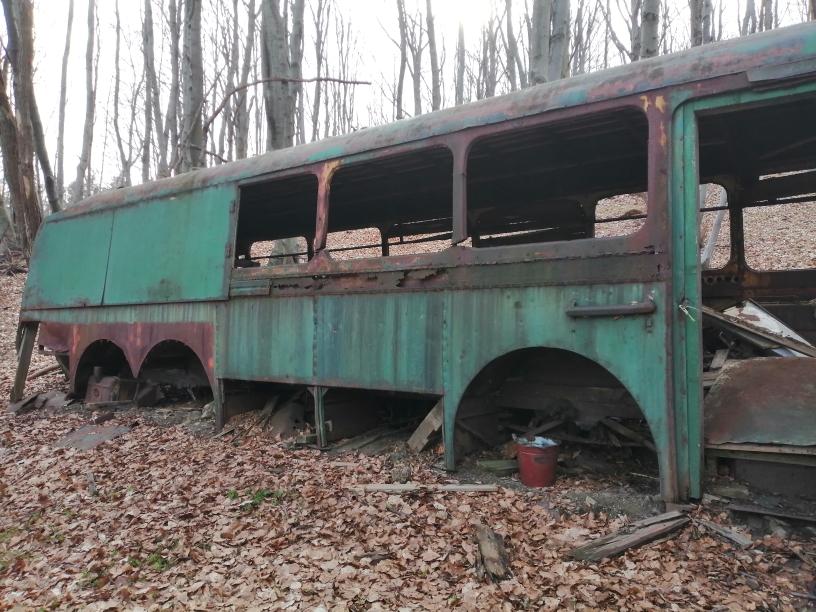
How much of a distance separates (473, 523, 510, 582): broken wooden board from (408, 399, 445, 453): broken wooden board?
1.47 m

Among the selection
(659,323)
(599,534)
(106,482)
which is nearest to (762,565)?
(599,534)

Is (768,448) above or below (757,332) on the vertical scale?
below

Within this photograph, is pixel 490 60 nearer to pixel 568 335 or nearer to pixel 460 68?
pixel 460 68

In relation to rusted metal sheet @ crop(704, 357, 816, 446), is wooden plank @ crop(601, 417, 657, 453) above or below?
below

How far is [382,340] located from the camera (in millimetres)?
5250

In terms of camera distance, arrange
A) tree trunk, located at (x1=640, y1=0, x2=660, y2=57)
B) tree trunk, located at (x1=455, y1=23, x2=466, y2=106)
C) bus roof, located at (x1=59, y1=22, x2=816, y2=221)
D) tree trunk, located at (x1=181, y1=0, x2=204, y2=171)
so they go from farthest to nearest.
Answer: tree trunk, located at (x1=455, y1=23, x2=466, y2=106) → tree trunk, located at (x1=181, y1=0, x2=204, y2=171) → tree trunk, located at (x1=640, y1=0, x2=660, y2=57) → bus roof, located at (x1=59, y1=22, x2=816, y2=221)

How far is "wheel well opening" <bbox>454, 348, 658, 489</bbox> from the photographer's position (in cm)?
484

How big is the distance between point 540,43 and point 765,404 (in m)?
9.39

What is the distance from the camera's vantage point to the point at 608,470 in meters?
4.79

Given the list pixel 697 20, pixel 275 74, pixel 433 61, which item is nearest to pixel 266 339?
pixel 275 74

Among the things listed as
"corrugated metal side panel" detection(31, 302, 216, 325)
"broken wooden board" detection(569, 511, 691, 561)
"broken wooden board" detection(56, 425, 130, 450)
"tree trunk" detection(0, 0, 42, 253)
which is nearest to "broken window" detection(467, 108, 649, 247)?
"broken wooden board" detection(569, 511, 691, 561)

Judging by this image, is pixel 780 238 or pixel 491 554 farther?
pixel 780 238

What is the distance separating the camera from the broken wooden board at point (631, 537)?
11.4 ft

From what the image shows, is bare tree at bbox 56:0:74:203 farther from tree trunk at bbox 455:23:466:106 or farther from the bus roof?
the bus roof
